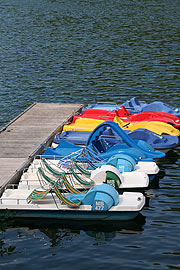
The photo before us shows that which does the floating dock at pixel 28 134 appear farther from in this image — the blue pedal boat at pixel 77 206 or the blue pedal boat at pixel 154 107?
the blue pedal boat at pixel 154 107

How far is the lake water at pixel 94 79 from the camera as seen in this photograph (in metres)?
20.9

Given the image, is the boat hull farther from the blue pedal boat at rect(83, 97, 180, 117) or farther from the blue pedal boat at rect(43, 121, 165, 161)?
the blue pedal boat at rect(83, 97, 180, 117)

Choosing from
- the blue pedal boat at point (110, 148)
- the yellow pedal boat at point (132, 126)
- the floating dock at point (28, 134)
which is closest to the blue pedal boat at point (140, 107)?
the floating dock at point (28, 134)

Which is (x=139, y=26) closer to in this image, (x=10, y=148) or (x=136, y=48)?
(x=136, y=48)

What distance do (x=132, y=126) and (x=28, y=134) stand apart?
6.35 metres

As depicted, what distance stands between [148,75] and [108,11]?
1403 inches

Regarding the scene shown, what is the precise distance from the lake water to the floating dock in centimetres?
256

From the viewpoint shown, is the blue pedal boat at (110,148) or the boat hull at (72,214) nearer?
the boat hull at (72,214)

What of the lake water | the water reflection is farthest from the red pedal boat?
the water reflection

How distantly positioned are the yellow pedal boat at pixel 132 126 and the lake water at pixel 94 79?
182 cm

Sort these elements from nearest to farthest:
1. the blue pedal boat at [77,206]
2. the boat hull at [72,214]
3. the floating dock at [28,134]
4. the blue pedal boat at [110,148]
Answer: the blue pedal boat at [77,206] < the boat hull at [72,214] < the floating dock at [28,134] < the blue pedal boat at [110,148]

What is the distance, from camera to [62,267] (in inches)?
785

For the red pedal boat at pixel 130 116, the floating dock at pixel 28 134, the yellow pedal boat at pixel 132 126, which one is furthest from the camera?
the red pedal boat at pixel 130 116

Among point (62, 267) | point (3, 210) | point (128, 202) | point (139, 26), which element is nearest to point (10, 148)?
point (3, 210)
